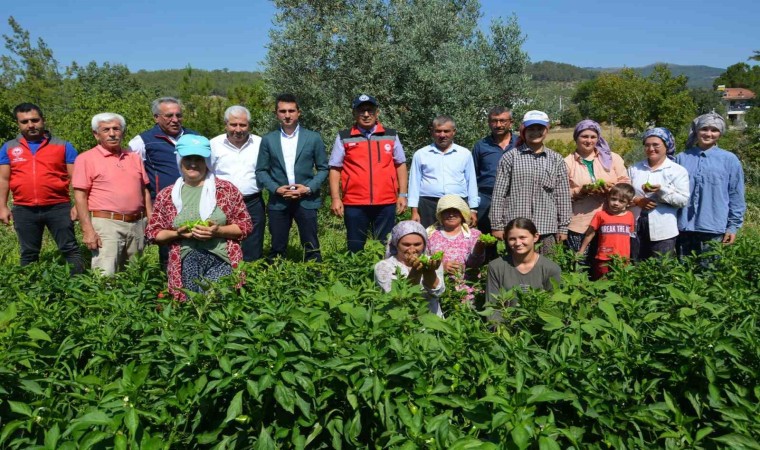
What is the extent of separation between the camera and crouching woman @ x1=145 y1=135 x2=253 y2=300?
3867 millimetres

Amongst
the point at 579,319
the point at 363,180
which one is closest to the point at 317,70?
the point at 363,180

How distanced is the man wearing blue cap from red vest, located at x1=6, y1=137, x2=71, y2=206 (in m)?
2.52

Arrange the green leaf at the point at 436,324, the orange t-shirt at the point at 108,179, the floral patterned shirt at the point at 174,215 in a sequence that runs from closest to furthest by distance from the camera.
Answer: the green leaf at the point at 436,324, the floral patterned shirt at the point at 174,215, the orange t-shirt at the point at 108,179

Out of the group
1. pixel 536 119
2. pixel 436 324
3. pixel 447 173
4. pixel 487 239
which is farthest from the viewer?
pixel 447 173

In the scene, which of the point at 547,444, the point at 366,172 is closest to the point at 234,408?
the point at 547,444

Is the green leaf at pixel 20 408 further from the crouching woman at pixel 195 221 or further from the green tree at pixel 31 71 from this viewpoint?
the green tree at pixel 31 71

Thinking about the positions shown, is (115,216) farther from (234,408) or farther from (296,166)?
(234,408)

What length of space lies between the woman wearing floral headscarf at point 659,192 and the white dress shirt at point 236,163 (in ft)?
11.4

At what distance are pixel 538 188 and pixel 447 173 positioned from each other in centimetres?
86

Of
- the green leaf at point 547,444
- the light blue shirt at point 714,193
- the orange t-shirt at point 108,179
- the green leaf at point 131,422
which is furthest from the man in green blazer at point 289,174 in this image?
the green leaf at point 547,444

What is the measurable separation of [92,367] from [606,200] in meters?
4.15

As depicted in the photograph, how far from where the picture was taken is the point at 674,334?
221 centimetres

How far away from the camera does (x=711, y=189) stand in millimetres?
5059

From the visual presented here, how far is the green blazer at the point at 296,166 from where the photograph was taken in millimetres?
5297
